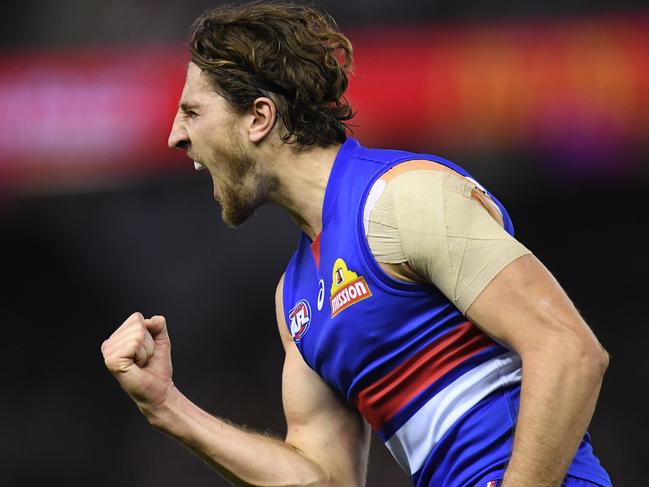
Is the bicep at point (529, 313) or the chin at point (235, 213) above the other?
the bicep at point (529, 313)

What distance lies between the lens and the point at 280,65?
98.3 inches

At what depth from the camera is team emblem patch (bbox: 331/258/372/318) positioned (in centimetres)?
215

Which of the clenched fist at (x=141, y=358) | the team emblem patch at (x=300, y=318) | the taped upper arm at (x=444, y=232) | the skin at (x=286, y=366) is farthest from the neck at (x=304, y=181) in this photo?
the clenched fist at (x=141, y=358)

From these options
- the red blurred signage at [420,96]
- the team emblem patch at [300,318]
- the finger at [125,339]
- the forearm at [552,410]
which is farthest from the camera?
the red blurred signage at [420,96]

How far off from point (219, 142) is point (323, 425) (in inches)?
28.7

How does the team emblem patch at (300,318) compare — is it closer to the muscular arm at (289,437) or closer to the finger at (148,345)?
the muscular arm at (289,437)

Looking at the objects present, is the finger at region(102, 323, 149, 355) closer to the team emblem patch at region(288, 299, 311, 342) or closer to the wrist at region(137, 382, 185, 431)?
the wrist at region(137, 382, 185, 431)

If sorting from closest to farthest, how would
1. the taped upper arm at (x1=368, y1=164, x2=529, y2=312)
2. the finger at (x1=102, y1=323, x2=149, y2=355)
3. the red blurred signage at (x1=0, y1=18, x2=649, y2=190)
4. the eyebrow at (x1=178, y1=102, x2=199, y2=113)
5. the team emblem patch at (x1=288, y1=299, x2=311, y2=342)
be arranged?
the taped upper arm at (x1=368, y1=164, x2=529, y2=312) < the finger at (x1=102, y1=323, x2=149, y2=355) < the team emblem patch at (x1=288, y1=299, x2=311, y2=342) < the eyebrow at (x1=178, y1=102, x2=199, y2=113) < the red blurred signage at (x1=0, y1=18, x2=649, y2=190)

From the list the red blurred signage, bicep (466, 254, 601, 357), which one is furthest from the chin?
the red blurred signage

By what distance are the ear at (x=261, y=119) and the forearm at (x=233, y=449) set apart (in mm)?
629

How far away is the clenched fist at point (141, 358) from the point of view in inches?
89.3

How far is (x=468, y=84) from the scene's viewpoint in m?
4.81

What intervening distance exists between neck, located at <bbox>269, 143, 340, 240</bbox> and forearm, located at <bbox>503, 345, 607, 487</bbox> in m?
0.70

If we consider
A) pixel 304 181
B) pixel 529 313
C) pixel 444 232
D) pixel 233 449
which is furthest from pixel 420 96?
pixel 529 313
